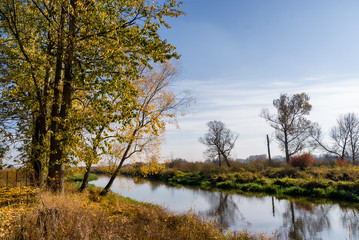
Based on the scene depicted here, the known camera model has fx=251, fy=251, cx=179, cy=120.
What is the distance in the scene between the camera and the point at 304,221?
1112cm

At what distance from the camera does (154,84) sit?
15031mm

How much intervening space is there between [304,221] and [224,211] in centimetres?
410

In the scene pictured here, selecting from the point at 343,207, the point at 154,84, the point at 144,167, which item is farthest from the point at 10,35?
the point at 343,207

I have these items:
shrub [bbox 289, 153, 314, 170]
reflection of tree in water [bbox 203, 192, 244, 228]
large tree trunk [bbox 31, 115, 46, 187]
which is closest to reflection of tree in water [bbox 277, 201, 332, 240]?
reflection of tree in water [bbox 203, 192, 244, 228]

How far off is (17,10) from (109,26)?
14.3 ft

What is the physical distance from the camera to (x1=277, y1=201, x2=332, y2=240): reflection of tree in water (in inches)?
371

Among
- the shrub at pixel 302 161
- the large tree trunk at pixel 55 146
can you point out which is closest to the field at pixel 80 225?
the large tree trunk at pixel 55 146

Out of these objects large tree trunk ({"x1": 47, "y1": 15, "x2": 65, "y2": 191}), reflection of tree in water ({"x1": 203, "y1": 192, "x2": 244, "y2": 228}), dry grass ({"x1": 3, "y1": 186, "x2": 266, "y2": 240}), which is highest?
large tree trunk ({"x1": 47, "y1": 15, "x2": 65, "y2": 191})

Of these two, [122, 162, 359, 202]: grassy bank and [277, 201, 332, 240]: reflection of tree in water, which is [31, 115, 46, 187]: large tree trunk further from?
[277, 201, 332, 240]: reflection of tree in water

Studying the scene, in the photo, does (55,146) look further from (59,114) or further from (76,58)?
(76,58)

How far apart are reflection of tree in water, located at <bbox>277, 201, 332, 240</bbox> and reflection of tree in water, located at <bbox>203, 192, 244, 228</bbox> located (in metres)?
2.16

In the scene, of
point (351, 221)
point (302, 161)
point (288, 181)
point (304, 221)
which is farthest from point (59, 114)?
point (302, 161)

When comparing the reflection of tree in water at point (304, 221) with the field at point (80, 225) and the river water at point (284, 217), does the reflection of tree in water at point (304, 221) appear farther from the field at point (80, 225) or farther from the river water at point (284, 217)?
the field at point (80, 225)

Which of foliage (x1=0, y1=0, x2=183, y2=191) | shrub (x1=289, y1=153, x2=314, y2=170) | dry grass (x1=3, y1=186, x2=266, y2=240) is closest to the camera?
dry grass (x1=3, y1=186, x2=266, y2=240)
